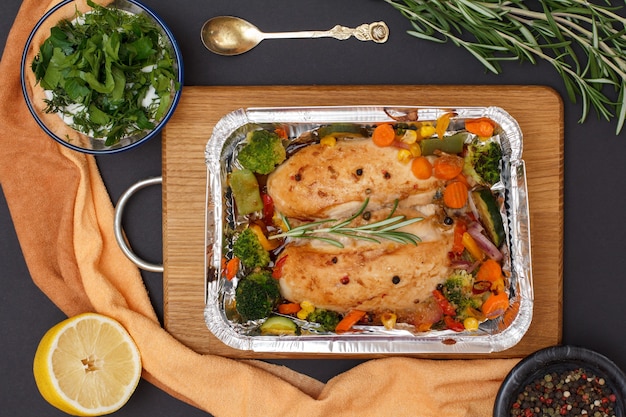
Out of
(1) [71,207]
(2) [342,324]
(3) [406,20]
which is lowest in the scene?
(2) [342,324]

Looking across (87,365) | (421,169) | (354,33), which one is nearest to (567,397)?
(421,169)

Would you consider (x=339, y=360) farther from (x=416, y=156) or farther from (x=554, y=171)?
(x=554, y=171)

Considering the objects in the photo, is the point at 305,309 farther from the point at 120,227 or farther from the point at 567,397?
the point at 567,397

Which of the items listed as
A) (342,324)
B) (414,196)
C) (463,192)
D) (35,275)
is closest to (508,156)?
(463,192)

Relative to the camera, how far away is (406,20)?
3.52 metres

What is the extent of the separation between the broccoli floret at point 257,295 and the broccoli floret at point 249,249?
68 mm

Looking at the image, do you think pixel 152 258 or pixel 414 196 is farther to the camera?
pixel 152 258

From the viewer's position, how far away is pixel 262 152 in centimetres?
321

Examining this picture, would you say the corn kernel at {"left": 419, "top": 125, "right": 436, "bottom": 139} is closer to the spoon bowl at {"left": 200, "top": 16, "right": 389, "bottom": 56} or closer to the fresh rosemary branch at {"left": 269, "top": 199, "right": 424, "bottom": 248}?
the fresh rosemary branch at {"left": 269, "top": 199, "right": 424, "bottom": 248}

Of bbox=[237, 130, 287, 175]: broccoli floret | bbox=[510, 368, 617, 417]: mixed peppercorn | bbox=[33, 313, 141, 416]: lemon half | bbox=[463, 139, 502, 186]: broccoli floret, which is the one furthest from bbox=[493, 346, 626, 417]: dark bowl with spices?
bbox=[33, 313, 141, 416]: lemon half

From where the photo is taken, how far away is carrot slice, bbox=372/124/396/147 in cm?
317

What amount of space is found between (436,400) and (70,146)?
231 centimetres

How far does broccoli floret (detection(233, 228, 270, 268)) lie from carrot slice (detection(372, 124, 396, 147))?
2.51 feet

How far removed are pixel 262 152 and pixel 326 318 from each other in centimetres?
88
